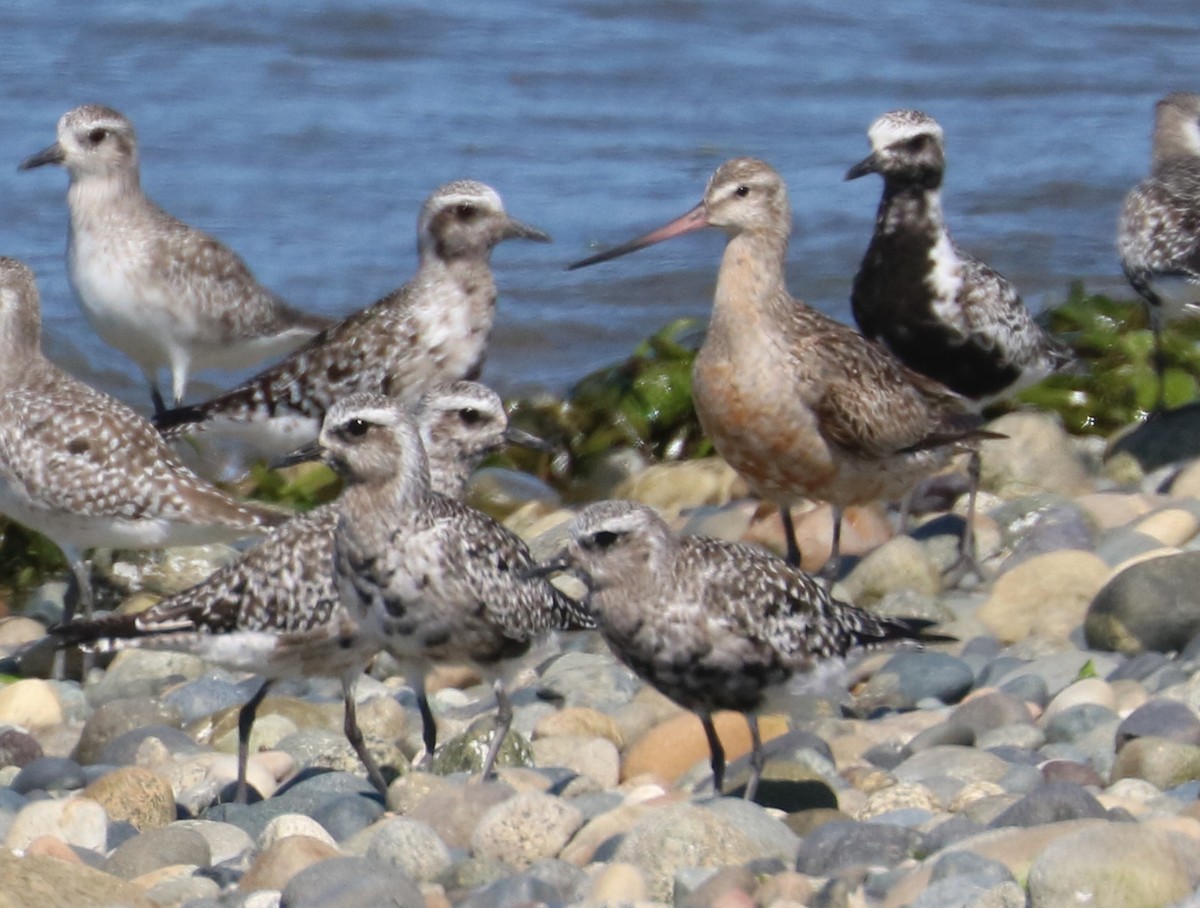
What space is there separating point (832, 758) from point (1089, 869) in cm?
177

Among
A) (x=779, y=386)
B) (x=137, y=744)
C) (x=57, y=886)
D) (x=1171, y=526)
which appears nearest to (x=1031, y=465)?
(x=1171, y=526)

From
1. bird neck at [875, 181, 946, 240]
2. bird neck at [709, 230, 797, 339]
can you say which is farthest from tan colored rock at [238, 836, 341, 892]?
bird neck at [875, 181, 946, 240]

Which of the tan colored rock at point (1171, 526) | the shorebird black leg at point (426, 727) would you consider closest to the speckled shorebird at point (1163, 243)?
the tan colored rock at point (1171, 526)

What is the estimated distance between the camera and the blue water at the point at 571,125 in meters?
14.7

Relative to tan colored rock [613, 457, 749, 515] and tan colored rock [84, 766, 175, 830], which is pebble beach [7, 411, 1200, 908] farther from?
tan colored rock [613, 457, 749, 515]

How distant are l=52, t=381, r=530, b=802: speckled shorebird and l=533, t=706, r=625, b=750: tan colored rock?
0.39m

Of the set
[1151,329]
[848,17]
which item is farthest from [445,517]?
[848,17]

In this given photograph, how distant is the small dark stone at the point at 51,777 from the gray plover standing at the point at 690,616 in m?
1.75

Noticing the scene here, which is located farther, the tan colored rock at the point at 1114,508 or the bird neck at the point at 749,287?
the tan colored rock at the point at 1114,508

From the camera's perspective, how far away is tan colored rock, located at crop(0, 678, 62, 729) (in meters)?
7.80

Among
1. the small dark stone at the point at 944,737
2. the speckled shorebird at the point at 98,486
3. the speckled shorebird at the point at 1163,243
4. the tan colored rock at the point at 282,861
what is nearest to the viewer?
the tan colored rock at the point at 282,861

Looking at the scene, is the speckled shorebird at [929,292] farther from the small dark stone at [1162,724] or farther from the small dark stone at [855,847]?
the small dark stone at [855,847]

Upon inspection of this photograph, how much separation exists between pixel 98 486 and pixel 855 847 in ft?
13.8

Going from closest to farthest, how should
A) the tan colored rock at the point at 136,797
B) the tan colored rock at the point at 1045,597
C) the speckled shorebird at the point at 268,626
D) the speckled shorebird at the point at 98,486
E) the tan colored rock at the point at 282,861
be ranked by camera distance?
the tan colored rock at the point at 282,861, the tan colored rock at the point at 136,797, the speckled shorebird at the point at 268,626, the tan colored rock at the point at 1045,597, the speckled shorebird at the point at 98,486
